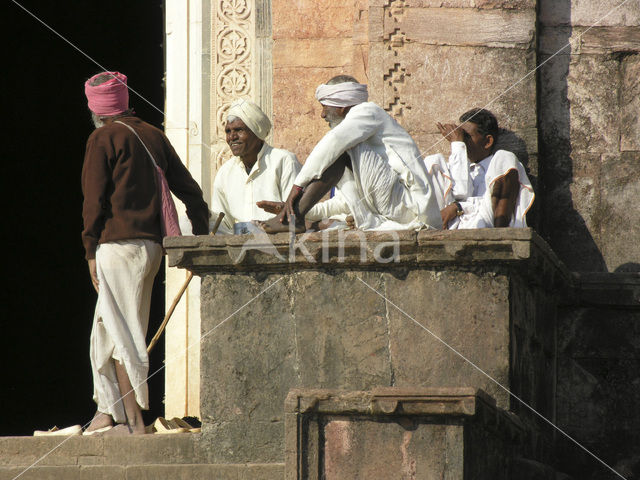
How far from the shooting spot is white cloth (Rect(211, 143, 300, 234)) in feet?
28.3

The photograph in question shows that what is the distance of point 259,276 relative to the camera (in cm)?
700

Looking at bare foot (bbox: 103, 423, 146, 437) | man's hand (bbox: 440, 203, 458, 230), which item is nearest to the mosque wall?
man's hand (bbox: 440, 203, 458, 230)

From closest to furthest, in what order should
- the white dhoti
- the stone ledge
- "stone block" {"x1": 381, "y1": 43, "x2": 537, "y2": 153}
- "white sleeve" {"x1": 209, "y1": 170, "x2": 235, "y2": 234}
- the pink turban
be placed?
the stone ledge < the white dhoti < the pink turban < "white sleeve" {"x1": 209, "y1": 170, "x2": 235, "y2": 234} < "stone block" {"x1": 381, "y1": 43, "x2": 537, "y2": 153}

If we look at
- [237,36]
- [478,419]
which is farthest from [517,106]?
[478,419]

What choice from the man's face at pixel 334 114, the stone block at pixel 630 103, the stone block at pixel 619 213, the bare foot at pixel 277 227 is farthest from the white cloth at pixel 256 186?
the stone block at pixel 630 103

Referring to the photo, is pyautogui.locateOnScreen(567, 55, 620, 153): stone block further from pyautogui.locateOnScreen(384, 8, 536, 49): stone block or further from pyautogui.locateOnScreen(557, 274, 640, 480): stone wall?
pyautogui.locateOnScreen(557, 274, 640, 480): stone wall

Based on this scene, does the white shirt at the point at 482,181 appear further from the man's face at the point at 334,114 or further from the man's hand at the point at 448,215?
the man's face at the point at 334,114

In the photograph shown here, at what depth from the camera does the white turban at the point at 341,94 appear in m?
7.70

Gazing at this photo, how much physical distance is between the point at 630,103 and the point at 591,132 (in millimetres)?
337

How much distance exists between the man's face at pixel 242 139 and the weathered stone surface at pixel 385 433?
10.5ft

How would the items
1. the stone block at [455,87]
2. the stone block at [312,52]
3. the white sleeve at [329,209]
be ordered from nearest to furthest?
the white sleeve at [329,209], the stone block at [455,87], the stone block at [312,52]

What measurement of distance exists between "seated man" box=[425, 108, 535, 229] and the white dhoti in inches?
38.7

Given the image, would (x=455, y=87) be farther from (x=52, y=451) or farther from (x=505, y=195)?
(x=52, y=451)

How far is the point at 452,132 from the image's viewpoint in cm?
895
